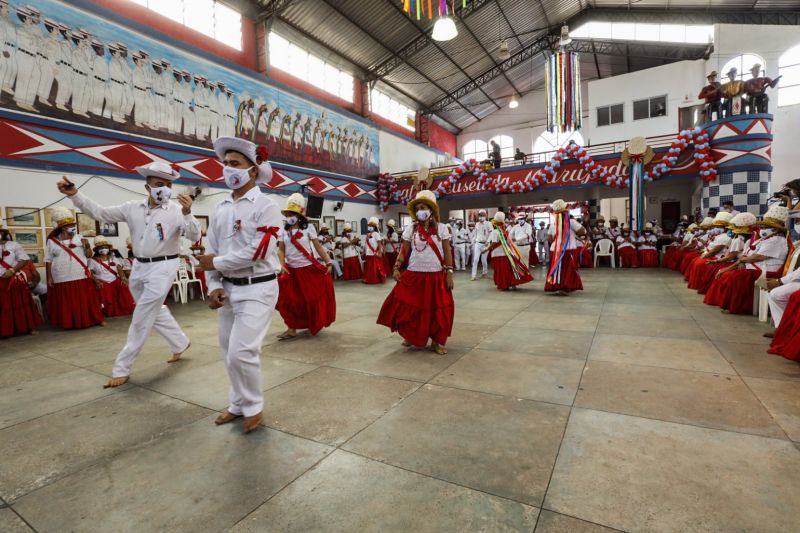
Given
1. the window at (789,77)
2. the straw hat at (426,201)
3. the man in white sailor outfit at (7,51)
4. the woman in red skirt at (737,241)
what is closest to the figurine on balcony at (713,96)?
the window at (789,77)

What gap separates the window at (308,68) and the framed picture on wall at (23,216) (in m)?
8.58

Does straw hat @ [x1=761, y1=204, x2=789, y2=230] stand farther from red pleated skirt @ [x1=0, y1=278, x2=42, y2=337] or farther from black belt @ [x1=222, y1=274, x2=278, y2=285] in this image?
red pleated skirt @ [x1=0, y1=278, x2=42, y2=337]

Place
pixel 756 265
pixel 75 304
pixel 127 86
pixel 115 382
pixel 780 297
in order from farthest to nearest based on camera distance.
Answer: pixel 127 86 < pixel 75 304 < pixel 756 265 < pixel 780 297 < pixel 115 382

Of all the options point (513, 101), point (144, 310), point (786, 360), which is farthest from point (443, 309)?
point (513, 101)

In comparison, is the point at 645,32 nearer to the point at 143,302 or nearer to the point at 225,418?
the point at 143,302

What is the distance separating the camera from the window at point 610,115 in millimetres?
18609

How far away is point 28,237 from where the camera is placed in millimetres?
7301

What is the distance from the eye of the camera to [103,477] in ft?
6.63

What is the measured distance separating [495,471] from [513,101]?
704 inches

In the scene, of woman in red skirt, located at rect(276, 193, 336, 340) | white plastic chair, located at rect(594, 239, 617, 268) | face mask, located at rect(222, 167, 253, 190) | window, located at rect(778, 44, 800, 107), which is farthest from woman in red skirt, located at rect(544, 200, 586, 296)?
window, located at rect(778, 44, 800, 107)

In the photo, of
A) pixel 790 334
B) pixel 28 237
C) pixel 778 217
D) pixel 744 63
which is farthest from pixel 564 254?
pixel 744 63

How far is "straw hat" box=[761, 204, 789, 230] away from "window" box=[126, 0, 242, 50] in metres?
13.4

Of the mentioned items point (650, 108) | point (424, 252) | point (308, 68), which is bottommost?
point (424, 252)

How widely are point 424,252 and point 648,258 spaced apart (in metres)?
12.5
